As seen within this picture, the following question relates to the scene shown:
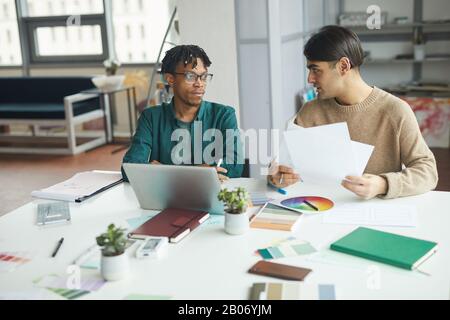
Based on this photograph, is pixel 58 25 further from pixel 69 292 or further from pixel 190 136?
pixel 69 292

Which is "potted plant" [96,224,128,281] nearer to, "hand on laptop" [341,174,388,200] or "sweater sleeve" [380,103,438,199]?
"hand on laptop" [341,174,388,200]

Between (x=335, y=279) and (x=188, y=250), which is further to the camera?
(x=188, y=250)

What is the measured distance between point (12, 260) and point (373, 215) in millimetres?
1076

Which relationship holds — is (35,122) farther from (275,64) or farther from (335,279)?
(335,279)

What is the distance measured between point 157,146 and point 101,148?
3867mm

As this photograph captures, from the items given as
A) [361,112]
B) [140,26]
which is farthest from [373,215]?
[140,26]

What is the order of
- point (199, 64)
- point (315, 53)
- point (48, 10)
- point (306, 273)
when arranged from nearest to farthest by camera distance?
1. point (306, 273)
2. point (315, 53)
3. point (199, 64)
4. point (48, 10)

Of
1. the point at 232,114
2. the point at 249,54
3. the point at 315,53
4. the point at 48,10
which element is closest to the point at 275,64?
the point at 249,54

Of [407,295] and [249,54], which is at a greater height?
[249,54]

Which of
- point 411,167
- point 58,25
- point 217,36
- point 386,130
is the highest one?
point 58,25

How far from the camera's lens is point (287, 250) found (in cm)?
149

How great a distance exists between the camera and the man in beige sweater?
1.99m

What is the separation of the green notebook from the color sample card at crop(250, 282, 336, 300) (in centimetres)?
19

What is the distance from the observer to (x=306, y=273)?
1.34m
